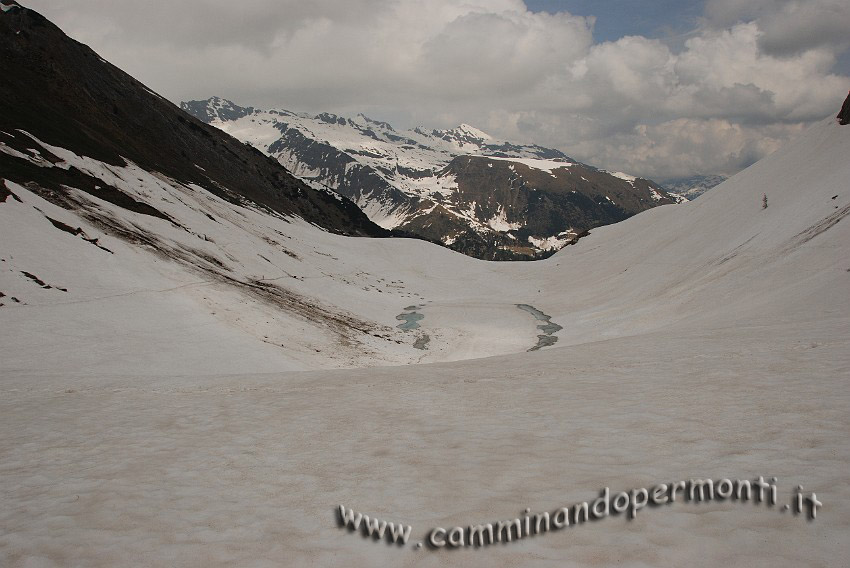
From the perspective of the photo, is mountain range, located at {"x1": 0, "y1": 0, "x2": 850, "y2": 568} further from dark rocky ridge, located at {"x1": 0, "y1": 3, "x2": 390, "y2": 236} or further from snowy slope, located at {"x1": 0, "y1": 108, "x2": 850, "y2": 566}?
dark rocky ridge, located at {"x1": 0, "y1": 3, "x2": 390, "y2": 236}

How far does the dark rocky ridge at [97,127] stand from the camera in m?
45.0

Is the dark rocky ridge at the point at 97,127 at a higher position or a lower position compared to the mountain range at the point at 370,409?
higher

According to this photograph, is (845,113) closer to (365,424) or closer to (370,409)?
(370,409)

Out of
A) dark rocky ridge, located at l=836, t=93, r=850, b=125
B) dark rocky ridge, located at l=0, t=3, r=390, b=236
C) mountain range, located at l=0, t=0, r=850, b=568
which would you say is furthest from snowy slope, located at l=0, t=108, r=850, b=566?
dark rocky ridge, located at l=836, t=93, r=850, b=125

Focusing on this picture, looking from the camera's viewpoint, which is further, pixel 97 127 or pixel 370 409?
pixel 97 127

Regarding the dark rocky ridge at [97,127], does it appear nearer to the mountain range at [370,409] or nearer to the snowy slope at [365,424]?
the mountain range at [370,409]

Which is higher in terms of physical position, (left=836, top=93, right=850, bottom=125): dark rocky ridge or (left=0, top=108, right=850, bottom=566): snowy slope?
(left=836, top=93, right=850, bottom=125): dark rocky ridge

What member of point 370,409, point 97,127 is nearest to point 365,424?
point 370,409

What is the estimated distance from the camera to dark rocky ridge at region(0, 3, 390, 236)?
148 ft

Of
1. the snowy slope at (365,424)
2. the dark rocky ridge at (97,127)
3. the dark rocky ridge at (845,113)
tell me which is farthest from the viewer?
the dark rocky ridge at (845,113)

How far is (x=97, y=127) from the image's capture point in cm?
6769

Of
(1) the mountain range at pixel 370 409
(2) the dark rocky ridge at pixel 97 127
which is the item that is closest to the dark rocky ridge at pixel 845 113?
(1) the mountain range at pixel 370 409

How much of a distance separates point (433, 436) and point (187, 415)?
688cm

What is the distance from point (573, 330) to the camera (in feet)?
153
